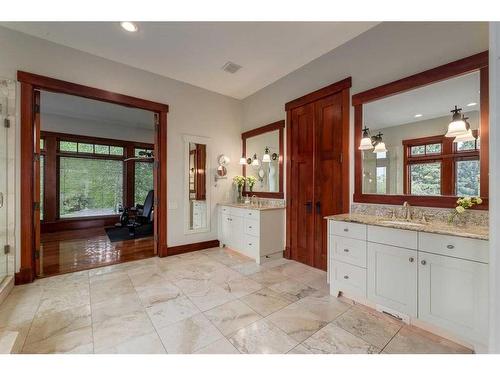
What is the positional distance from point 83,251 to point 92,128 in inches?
148

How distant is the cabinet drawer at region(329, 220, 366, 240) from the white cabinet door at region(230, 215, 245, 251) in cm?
175

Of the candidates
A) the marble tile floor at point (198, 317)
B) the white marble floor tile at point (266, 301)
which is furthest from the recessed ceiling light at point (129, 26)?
the white marble floor tile at point (266, 301)

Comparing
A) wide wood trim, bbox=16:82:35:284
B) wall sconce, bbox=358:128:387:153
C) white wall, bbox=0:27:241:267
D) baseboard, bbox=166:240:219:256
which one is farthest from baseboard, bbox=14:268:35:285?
wall sconce, bbox=358:128:387:153

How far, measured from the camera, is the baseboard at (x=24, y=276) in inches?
103

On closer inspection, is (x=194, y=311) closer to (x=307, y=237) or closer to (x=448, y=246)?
(x=307, y=237)

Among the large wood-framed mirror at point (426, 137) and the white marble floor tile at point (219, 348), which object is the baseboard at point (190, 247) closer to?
the white marble floor tile at point (219, 348)

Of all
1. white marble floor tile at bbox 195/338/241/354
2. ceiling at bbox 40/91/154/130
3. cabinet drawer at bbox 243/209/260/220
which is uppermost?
ceiling at bbox 40/91/154/130

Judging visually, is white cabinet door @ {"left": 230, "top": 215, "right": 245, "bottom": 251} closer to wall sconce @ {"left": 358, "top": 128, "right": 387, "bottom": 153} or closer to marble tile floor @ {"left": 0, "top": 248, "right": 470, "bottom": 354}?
marble tile floor @ {"left": 0, "top": 248, "right": 470, "bottom": 354}

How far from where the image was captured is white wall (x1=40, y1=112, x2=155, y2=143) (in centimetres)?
545

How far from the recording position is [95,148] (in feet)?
20.2

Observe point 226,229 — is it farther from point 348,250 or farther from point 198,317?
point 348,250

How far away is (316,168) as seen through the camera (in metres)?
3.24

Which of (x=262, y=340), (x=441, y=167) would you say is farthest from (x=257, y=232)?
(x=441, y=167)

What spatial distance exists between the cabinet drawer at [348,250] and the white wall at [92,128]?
5749 mm
